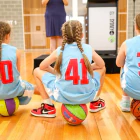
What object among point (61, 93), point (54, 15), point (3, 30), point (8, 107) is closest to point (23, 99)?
point (8, 107)

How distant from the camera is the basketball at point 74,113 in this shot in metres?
1.52

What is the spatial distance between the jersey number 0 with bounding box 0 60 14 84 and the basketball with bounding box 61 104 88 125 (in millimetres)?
446

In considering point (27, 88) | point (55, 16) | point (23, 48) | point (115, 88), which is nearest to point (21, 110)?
point (27, 88)

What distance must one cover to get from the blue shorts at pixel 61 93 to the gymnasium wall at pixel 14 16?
655 centimetres

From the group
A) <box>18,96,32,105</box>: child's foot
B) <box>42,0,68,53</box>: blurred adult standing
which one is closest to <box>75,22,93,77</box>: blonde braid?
<box>18,96,32,105</box>: child's foot

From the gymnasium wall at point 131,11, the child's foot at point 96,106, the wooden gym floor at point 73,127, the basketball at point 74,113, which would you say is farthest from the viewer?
the gymnasium wall at point 131,11

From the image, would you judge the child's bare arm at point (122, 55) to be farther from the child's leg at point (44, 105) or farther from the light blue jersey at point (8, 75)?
the light blue jersey at point (8, 75)

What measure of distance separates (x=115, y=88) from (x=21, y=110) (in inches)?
44.2

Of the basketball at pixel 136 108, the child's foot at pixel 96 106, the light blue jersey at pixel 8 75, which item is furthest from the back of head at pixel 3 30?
the basketball at pixel 136 108

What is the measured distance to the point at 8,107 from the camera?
1.71 metres

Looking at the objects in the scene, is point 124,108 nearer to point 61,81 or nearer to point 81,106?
point 81,106

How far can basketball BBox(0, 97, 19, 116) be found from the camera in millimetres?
1702

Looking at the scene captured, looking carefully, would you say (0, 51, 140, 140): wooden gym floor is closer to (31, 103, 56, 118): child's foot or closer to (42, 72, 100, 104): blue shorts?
(31, 103, 56, 118): child's foot

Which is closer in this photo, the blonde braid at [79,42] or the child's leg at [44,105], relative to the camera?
the blonde braid at [79,42]
